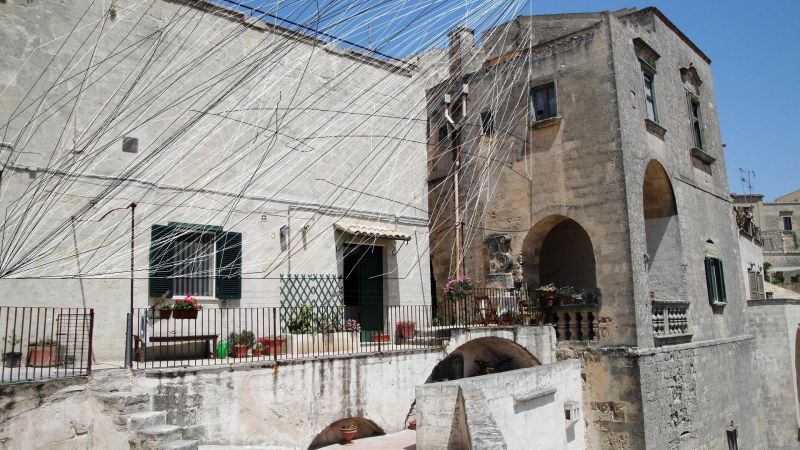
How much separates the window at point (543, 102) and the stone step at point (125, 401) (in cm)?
1275

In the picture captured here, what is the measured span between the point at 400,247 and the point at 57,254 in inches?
324

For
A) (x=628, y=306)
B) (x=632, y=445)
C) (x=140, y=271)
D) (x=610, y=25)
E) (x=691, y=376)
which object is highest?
(x=610, y=25)

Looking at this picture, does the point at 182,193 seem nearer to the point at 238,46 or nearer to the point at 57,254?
the point at 57,254

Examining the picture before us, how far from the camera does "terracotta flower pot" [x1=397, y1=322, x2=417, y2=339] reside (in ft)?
48.0

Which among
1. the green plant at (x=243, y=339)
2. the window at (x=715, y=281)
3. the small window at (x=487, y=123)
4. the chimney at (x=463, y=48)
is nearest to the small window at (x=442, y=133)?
the chimney at (x=463, y=48)

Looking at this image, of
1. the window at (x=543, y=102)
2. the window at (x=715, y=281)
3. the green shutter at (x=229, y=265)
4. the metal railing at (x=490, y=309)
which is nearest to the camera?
the green shutter at (x=229, y=265)

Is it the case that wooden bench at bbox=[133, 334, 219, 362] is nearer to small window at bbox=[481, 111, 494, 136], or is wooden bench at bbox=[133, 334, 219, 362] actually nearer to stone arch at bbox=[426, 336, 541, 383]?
stone arch at bbox=[426, 336, 541, 383]

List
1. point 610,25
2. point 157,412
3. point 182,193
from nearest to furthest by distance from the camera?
point 157,412 < point 182,193 < point 610,25

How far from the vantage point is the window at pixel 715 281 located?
1900cm

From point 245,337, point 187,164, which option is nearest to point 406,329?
point 245,337

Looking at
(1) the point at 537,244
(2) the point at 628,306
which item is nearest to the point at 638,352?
(2) the point at 628,306

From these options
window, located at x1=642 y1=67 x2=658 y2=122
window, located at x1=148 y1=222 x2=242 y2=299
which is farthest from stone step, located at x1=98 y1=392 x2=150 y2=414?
window, located at x1=642 y1=67 x2=658 y2=122

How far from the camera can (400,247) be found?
53.5 ft

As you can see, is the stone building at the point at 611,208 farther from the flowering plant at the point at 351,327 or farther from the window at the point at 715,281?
the flowering plant at the point at 351,327
